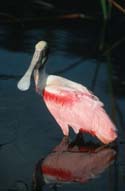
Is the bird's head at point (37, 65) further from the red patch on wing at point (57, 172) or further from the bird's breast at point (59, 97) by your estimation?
the red patch on wing at point (57, 172)

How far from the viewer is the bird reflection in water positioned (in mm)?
5215

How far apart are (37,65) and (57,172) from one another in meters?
0.96

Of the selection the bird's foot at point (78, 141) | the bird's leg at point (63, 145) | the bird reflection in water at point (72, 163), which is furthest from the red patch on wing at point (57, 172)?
the bird's foot at point (78, 141)

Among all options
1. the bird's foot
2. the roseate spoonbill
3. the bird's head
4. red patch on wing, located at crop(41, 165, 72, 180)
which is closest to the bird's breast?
the roseate spoonbill

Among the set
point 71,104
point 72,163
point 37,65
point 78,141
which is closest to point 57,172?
point 72,163

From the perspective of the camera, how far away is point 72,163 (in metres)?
5.46

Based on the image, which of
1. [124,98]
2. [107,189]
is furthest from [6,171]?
[124,98]

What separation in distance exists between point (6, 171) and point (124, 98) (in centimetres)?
166

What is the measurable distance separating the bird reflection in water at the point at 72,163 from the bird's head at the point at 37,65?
1.63 ft

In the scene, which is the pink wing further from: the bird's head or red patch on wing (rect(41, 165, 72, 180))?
red patch on wing (rect(41, 165, 72, 180))

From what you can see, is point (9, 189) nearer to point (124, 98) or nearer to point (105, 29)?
point (124, 98)

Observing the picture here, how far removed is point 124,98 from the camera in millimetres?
6629

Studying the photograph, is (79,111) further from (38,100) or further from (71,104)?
(38,100)

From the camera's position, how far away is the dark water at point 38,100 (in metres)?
5.24
